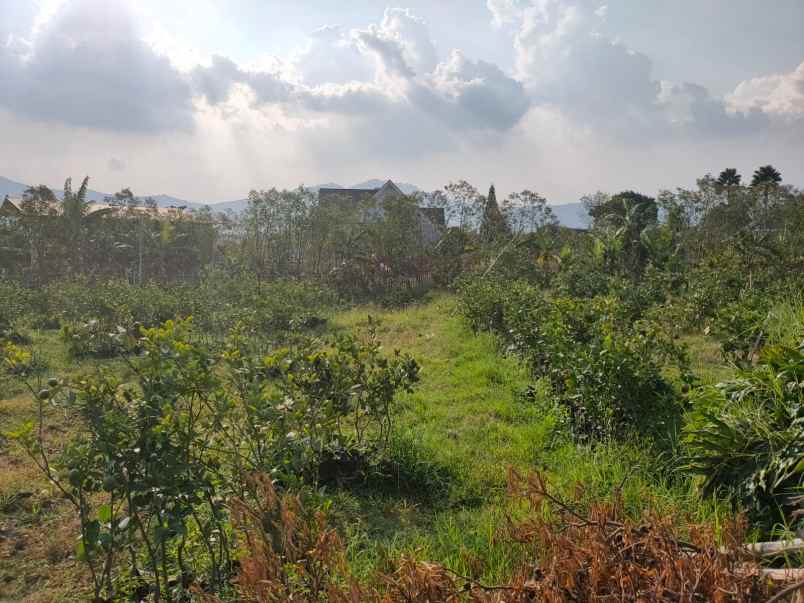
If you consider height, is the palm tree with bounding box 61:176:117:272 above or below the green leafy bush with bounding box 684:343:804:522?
above

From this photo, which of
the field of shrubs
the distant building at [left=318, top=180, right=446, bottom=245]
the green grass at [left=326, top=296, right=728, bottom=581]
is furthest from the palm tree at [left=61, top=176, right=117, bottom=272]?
the green grass at [left=326, top=296, right=728, bottom=581]

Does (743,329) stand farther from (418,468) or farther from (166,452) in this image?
(166,452)

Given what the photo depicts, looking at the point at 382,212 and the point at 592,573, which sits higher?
the point at 382,212

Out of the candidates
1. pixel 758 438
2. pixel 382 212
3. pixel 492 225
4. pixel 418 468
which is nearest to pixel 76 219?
pixel 382 212

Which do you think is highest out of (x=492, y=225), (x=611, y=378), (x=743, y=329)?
(x=492, y=225)

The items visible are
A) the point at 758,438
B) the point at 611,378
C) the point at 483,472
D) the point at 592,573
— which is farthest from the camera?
the point at 611,378

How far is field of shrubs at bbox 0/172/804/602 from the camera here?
1955 millimetres

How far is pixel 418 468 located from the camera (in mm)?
4258

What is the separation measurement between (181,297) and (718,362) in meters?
10.3

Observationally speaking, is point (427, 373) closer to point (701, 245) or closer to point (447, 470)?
point (447, 470)

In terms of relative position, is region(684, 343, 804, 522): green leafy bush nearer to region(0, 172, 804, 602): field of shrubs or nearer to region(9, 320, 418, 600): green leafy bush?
region(0, 172, 804, 602): field of shrubs

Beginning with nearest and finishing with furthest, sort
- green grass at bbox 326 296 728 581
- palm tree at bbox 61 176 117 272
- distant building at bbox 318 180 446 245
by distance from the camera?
green grass at bbox 326 296 728 581 < palm tree at bbox 61 176 117 272 < distant building at bbox 318 180 446 245

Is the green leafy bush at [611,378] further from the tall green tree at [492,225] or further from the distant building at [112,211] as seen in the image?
the distant building at [112,211]

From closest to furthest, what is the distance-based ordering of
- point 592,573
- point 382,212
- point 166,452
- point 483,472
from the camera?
1. point 592,573
2. point 166,452
3. point 483,472
4. point 382,212
